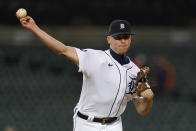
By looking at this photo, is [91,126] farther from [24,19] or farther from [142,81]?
[24,19]

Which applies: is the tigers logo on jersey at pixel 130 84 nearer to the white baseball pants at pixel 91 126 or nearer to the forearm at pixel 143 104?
the forearm at pixel 143 104

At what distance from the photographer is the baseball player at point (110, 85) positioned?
3.83 meters

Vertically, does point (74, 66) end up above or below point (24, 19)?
below

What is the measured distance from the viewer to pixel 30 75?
6977 mm

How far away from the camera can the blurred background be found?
6.87 metres

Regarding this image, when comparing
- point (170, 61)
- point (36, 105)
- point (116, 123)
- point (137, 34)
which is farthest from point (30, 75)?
point (137, 34)

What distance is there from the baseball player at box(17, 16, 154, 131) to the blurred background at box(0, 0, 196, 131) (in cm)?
263

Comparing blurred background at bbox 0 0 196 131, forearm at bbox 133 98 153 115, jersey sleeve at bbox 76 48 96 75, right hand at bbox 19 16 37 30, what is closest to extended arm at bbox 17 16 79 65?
right hand at bbox 19 16 37 30

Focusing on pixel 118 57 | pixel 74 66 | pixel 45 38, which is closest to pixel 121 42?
pixel 118 57

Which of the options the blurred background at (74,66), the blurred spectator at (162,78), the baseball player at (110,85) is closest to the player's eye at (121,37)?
the baseball player at (110,85)

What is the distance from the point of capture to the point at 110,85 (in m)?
3.88

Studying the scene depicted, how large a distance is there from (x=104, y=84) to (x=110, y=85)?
5cm

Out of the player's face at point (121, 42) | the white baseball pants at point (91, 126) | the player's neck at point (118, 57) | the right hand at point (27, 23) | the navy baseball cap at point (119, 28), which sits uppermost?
the right hand at point (27, 23)

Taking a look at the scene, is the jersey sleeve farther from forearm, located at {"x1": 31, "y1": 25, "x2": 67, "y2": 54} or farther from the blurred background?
the blurred background
